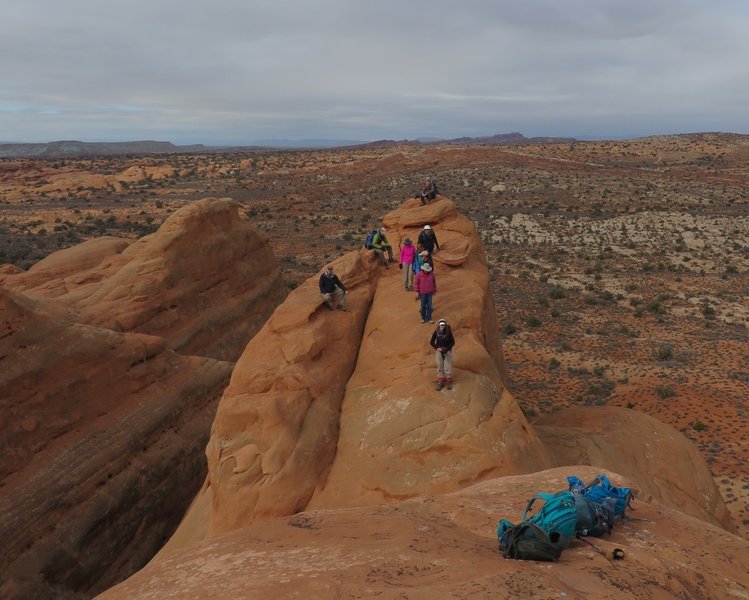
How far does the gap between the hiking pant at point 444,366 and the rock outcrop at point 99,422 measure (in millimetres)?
7964

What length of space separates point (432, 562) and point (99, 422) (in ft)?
34.3

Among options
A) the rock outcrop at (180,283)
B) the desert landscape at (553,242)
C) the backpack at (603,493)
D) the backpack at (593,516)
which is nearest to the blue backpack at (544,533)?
the backpack at (593,516)

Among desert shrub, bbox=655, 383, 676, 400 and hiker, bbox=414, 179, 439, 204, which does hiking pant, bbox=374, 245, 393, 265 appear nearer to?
hiker, bbox=414, 179, 439, 204

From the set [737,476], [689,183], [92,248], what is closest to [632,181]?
[689,183]

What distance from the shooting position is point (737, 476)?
54.7 ft

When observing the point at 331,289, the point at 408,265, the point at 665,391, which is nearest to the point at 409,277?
the point at 408,265

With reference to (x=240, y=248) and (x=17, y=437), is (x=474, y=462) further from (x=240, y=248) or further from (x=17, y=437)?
(x=240, y=248)

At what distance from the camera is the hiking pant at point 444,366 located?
10.5 m

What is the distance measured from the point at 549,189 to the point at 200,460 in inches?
2544

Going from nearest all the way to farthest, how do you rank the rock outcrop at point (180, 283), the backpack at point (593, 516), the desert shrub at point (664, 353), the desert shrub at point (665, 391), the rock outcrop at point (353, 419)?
1. the backpack at point (593, 516)
2. the rock outcrop at point (353, 419)
3. the rock outcrop at point (180, 283)
4. the desert shrub at point (665, 391)
5. the desert shrub at point (664, 353)

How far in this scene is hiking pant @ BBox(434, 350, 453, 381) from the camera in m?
10.5

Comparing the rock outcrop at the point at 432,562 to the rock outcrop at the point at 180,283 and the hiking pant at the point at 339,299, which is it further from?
the rock outcrop at the point at 180,283

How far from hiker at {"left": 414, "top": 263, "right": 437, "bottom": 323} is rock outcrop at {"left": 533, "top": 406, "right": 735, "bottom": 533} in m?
4.88

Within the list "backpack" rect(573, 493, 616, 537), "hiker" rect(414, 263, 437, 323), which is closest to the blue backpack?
A: "backpack" rect(573, 493, 616, 537)
